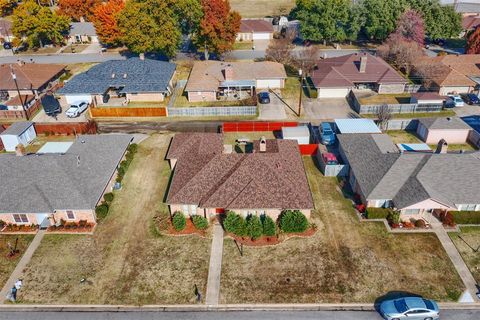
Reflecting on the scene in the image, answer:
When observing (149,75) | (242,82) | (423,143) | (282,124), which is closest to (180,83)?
(149,75)

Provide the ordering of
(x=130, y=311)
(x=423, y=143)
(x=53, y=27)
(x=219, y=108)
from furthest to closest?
(x=53, y=27) → (x=219, y=108) → (x=423, y=143) → (x=130, y=311)

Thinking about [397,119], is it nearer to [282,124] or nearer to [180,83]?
[282,124]

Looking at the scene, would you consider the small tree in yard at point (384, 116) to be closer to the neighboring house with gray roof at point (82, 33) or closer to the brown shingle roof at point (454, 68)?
the brown shingle roof at point (454, 68)

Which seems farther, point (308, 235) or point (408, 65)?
point (408, 65)

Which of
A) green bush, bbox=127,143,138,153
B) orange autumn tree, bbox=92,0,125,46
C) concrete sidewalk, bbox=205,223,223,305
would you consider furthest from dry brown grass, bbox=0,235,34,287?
orange autumn tree, bbox=92,0,125,46

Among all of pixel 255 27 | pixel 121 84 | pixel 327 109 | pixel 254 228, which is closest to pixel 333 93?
pixel 327 109

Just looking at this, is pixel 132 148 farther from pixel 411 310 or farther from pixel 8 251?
pixel 411 310
